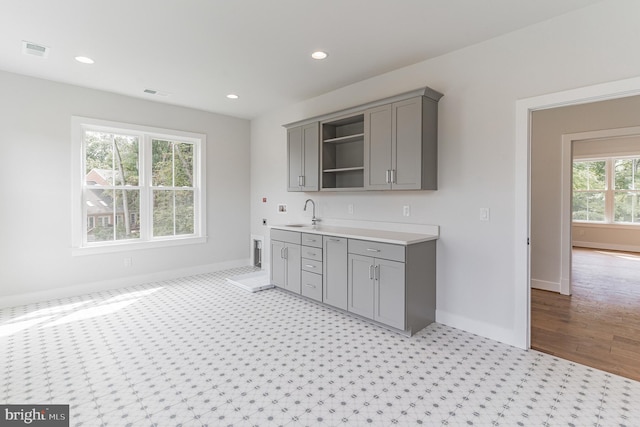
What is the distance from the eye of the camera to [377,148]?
11.5 ft

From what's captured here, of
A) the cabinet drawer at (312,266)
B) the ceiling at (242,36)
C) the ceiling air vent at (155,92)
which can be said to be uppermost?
the ceiling air vent at (155,92)

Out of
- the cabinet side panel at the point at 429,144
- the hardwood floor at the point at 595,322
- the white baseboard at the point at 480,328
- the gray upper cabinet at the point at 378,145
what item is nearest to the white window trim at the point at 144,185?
the gray upper cabinet at the point at 378,145

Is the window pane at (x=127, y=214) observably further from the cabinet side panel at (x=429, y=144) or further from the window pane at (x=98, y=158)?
the cabinet side panel at (x=429, y=144)

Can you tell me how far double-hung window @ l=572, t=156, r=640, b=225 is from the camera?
768 cm

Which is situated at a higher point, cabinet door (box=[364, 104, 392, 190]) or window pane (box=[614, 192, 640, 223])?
cabinet door (box=[364, 104, 392, 190])

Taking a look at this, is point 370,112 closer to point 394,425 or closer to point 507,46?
point 507,46

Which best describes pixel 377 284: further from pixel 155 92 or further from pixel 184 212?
pixel 155 92

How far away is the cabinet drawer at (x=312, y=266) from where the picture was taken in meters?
3.80

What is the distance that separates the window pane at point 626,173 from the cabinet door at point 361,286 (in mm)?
8305

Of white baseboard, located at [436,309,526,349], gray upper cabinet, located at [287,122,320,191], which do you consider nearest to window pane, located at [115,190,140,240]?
gray upper cabinet, located at [287,122,320,191]

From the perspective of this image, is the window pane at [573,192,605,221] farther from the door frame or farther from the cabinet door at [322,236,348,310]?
the cabinet door at [322,236,348,310]

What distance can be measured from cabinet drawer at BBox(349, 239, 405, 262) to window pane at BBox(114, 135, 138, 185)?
351 cm

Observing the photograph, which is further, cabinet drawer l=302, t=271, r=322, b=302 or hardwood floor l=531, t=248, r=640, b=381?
cabinet drawer l=302, t=271, r=322, b=302

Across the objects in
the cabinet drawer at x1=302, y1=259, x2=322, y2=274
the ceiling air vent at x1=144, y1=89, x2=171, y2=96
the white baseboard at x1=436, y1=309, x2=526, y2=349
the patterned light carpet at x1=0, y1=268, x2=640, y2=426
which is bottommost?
the patterned light carpet at x1=0, y1=268, x2=640, y2=426
